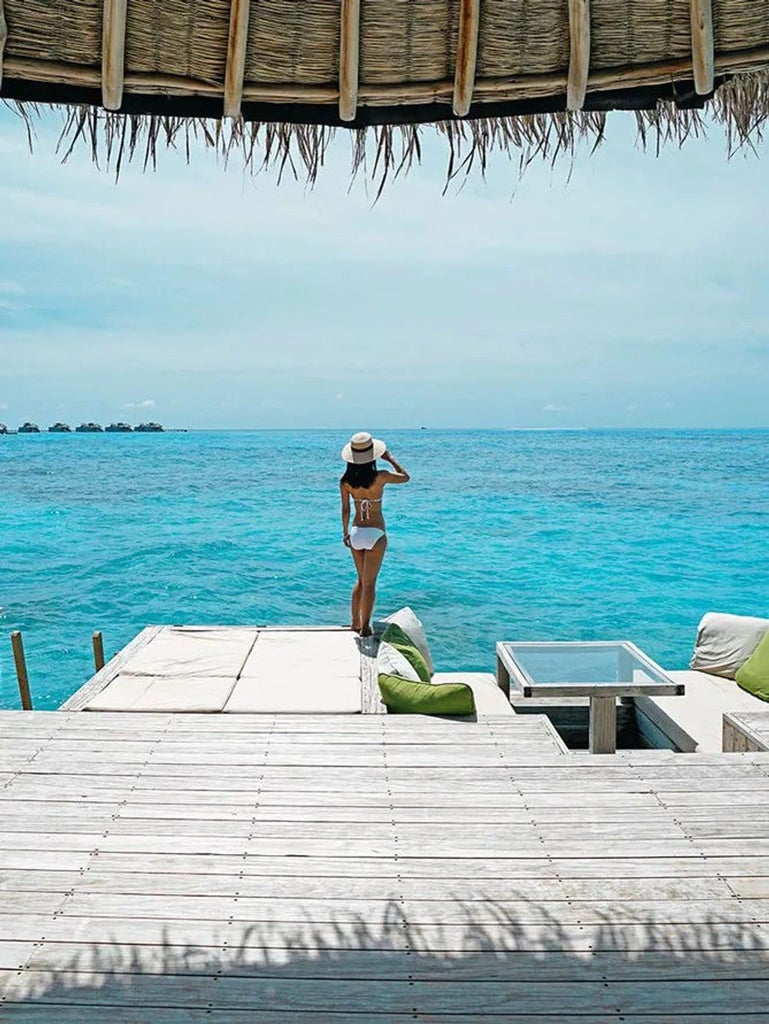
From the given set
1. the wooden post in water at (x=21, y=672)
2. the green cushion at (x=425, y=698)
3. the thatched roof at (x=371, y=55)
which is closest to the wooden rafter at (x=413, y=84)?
the thatched roof at (x=371, y=55)

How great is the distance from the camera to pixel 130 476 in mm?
40719

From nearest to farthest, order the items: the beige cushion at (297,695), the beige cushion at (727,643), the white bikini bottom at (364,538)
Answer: the beige cushion at (297,695)
the white bikini bottom at (364,538)
the beige cushion at (727,643)

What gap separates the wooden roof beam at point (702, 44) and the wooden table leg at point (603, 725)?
391cm

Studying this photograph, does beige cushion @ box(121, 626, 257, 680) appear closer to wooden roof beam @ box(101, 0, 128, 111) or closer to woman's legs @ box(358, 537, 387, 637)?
woman's legs @ box(358, 537, 387, 637)

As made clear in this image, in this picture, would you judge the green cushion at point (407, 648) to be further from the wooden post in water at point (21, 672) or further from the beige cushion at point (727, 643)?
the wooden post in water at point (21, 672)

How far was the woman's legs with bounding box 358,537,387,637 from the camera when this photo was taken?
589 centimetres

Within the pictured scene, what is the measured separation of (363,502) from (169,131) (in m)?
4.16

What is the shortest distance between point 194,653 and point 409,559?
15607 mm

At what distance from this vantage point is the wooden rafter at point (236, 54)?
5.34 ft

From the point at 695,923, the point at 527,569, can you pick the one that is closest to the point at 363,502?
the point at 695,923

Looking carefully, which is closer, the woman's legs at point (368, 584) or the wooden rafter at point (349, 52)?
the wooden rafter at point (349, 52)

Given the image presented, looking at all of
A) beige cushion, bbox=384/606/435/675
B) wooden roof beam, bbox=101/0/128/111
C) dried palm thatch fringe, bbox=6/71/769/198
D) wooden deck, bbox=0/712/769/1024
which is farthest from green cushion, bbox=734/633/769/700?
wooden roof beam, bbox=101/0/128/111

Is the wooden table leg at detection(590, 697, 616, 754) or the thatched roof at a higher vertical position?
the thatched roof

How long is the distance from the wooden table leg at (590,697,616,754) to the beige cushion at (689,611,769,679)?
5.76 feet
